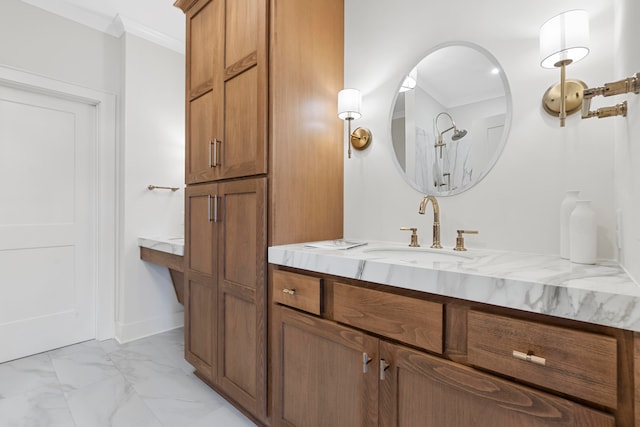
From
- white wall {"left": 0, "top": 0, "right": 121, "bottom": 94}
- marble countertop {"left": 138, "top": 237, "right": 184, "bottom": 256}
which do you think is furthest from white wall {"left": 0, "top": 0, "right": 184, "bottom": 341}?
marble countertop {"left": 138, "top": 237, "right": 184, "bottom": 256}

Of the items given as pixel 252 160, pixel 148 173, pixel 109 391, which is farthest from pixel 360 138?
pixel 109 391

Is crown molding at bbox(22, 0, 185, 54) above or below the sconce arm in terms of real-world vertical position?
above

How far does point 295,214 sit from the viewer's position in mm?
1535

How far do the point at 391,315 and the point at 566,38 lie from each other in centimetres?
105

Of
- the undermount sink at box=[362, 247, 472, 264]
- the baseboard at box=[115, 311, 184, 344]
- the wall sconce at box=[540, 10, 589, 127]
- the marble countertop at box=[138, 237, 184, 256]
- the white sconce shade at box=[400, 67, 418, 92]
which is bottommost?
the baseboard at box=[115, 311, 184, 344]

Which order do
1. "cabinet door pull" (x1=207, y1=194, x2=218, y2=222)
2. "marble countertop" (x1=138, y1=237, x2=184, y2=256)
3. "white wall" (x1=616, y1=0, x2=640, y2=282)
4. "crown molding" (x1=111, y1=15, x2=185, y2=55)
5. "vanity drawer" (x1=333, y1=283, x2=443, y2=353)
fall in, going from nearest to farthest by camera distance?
"white wall" (x1=616, y1=0, x2=640, y2=282), "vanity drawer" (x1=333, y1=283, x2=443, y2=353), "cabinet door pull" (x1=207, y1=194, x2=218, y2=222), "marble countertop" (x1=138, y1=237, x2=184, y2=256), "crown molding" (x1=111, y1=15, x2=185, y2=55)

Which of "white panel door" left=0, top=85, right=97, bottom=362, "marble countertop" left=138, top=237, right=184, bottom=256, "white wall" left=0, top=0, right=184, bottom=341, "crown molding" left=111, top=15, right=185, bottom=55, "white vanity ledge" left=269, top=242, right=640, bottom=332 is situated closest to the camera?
"white vanity ledge" left=269, top=242, right=640, bottom=332

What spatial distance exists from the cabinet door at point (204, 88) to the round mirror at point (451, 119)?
967 mm

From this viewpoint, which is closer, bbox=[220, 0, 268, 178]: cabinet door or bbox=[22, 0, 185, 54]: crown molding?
bbox=[220, 0, 268, 178]: cabinet door

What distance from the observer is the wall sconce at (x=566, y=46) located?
3.32 ft

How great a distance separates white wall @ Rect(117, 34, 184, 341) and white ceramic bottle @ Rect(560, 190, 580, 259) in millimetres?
2825

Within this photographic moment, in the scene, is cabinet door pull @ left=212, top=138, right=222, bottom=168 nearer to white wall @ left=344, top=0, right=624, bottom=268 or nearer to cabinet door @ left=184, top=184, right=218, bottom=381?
cabinet door @ left=184, top=184, right=218, bottom=381

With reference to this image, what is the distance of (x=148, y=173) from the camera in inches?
108

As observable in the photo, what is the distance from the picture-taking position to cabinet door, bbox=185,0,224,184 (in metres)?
1.73
